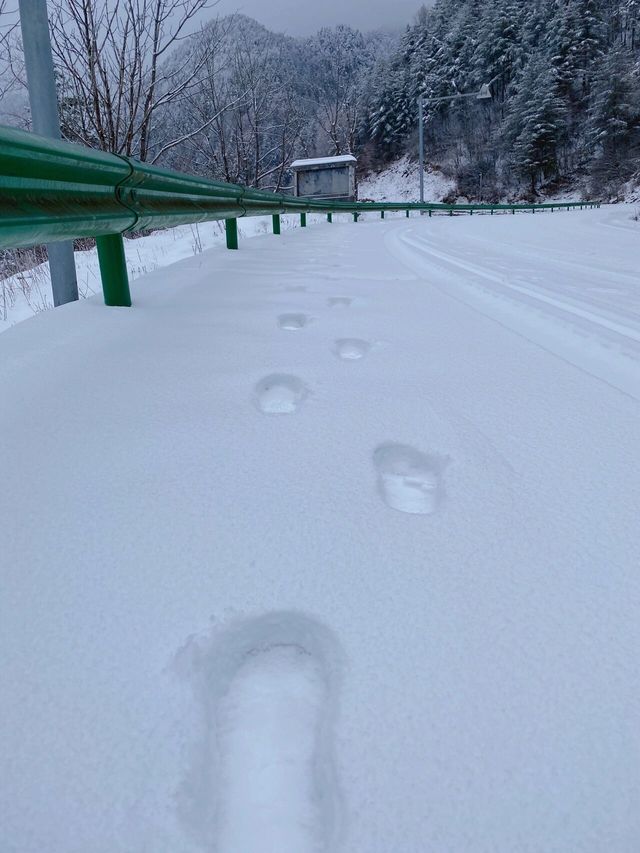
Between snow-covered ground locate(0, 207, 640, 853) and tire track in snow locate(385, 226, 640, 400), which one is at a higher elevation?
tire track in snow locate(385, 226, 640, 400)

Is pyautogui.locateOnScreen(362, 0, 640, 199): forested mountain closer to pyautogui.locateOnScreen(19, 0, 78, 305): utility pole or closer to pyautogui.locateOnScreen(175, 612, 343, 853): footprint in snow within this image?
pyautogui.locateOnScreen(19, 0, 78, 305): utility pole

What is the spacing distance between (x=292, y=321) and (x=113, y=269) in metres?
0.81

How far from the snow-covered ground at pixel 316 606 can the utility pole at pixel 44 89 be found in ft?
4.69

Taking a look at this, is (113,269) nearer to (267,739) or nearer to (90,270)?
(267,739)

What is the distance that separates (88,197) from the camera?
1936 millimetres

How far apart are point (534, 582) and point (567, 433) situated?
2.02 feet

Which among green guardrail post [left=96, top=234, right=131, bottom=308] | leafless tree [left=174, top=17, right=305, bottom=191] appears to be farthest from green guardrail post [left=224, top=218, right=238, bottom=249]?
leafless tree [left=174, top=17, right=305, bottom=191]

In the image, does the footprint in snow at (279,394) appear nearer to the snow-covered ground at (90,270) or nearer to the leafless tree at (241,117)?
the snow-covered ground at (90,270)

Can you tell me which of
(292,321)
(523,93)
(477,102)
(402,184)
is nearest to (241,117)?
(292,321)

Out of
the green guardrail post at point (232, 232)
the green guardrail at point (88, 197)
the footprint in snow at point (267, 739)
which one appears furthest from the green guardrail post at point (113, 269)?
the green guardrail post at point (232, 232)

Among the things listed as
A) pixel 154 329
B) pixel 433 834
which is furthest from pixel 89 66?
pixel 433 834

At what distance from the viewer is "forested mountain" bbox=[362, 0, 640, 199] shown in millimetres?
42062

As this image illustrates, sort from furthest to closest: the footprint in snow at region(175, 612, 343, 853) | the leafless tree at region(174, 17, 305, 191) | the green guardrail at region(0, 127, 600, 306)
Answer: the leafless tree at region(174, 17, 305, 191) → the green guardrail at region(0, 127, 600, 306) → the footprint in snow at region(175, 612, 343, 853)

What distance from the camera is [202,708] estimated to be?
70cm
